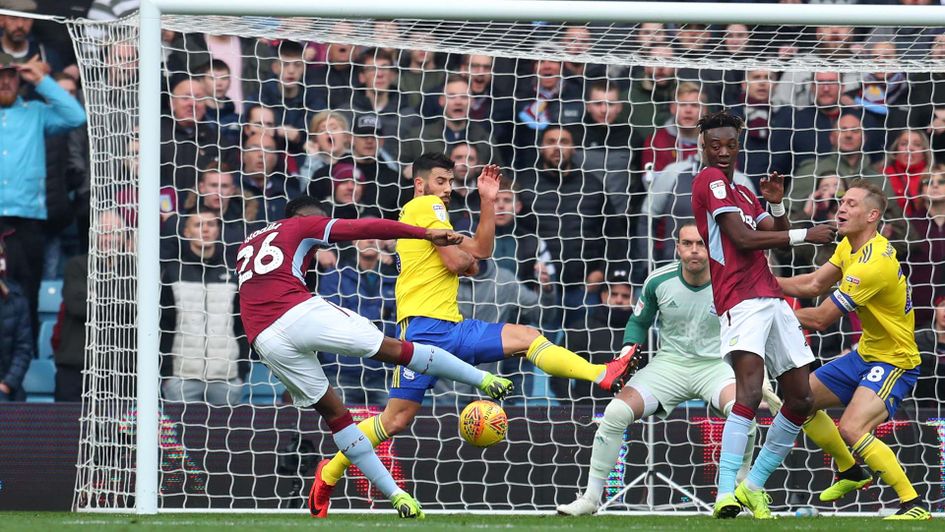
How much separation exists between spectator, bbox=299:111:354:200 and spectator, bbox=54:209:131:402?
5.25 feet

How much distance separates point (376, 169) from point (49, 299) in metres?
2.74

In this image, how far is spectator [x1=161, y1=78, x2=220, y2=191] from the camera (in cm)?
987

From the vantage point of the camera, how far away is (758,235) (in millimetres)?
6676

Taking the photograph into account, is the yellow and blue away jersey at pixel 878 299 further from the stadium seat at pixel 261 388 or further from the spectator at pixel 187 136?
the spectator at pixel 187 136

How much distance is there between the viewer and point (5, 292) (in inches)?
376

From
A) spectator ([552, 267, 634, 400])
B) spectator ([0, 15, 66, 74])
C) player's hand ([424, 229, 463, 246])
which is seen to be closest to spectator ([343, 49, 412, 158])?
spectator ([552, 267, 634, 400])

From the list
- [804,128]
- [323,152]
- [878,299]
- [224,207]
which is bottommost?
[878,299]

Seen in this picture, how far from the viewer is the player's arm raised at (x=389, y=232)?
266 inches

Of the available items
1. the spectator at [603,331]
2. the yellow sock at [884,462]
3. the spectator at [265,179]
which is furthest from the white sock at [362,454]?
the spectator at [265,179]

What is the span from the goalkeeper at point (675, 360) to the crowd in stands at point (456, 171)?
4.56 feet

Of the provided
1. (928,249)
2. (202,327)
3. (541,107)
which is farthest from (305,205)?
(928,249)

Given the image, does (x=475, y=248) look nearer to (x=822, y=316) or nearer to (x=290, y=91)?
(x=822, y=316)

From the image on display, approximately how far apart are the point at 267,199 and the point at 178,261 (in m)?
0.94

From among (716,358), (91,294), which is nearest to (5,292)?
(91,294)
